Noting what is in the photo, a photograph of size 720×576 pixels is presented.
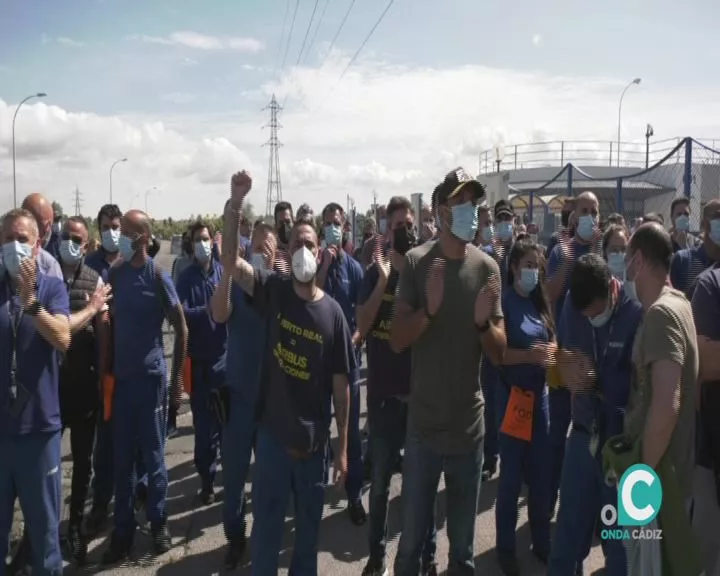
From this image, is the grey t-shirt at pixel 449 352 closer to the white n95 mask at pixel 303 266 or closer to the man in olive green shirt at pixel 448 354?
the man in olive green shirt at pixel 448 354

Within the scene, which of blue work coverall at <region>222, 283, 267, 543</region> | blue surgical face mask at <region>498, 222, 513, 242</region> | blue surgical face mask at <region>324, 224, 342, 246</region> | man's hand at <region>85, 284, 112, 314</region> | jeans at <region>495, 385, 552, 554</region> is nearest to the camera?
man's hand at <region>85, 284, 112, 314</region>

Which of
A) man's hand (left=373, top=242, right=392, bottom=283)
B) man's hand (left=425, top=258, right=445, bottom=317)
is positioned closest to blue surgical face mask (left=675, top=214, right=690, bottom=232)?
man's hand (left=373, top=242, right=392, bottom=283)

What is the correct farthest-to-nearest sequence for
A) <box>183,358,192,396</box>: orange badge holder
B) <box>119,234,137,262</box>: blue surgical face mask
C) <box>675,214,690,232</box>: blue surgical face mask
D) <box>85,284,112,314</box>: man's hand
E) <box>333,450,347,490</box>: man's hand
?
<box>675,214,690,232</box>: blue surgical face mask, <box>183,358,192,396</box>: orange badge holder, <box>119,234,137,262</box>: blue surgical face mask, <box>85,284,112,314</box>: man's hand, <box>333,450,347,490</box>: man's hand

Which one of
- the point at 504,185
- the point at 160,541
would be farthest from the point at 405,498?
the point at 504,185

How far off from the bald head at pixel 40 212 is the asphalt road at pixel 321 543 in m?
2.07

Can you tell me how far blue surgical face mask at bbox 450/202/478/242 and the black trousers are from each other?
Result: 283 cm

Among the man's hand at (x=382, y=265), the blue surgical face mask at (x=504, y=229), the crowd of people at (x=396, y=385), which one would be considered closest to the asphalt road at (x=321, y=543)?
the crowd of people at (x=396, y=385)

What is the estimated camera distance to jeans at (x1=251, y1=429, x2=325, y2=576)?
303 cm

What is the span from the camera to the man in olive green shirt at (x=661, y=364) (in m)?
2.36

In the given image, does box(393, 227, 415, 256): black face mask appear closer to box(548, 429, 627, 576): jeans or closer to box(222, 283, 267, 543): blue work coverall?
box(222, 283, 267, 543): blue work coverall

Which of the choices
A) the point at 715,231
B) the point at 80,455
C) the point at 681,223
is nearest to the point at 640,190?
the point at 681,223

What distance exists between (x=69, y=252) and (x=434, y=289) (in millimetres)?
2803

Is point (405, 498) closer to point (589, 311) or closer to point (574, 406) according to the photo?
point (574, 406)

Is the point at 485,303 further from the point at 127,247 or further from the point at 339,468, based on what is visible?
the point at 127,247
